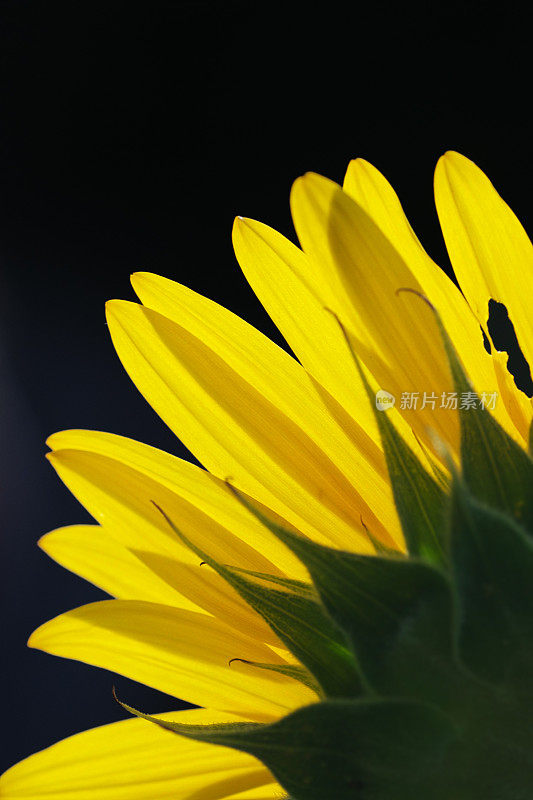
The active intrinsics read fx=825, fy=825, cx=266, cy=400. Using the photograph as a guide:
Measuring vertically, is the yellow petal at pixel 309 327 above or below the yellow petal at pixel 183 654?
above

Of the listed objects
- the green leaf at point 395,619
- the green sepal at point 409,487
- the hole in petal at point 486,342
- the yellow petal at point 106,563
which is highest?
the yellow petal at point 106,563

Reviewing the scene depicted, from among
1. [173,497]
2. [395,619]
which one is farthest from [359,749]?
[173,497]

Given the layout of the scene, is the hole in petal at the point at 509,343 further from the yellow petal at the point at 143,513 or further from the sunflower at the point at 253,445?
the yellow petal at the point at 143,513

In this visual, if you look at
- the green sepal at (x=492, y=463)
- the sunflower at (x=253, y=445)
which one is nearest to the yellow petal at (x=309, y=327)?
the sunflower at (x=253, y=445)

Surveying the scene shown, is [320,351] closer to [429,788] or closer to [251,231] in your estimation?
[251,231]

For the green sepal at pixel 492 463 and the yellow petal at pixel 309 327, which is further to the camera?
the yellow petal at pixel 309 327

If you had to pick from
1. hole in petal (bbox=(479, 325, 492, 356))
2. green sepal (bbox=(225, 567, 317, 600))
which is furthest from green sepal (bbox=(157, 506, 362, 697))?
hole in petal (bbox=(479, 325, 492, 356))

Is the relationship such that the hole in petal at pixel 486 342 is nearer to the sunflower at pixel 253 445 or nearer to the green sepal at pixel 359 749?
the sunflower at pixel 253 445

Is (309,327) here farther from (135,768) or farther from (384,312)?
(135,768)
